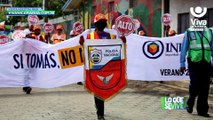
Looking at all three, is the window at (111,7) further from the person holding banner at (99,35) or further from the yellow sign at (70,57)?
the person holding banner at (99,35)

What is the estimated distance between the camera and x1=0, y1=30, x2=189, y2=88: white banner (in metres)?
11.9

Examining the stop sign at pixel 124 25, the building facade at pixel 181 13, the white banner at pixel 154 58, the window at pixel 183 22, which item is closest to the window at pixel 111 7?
the building facade at pixel 181 13

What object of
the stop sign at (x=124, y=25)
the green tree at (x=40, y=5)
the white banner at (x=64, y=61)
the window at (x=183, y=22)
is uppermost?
the green tree at (x=40, y=5)

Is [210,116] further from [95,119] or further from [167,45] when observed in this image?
[167,45]

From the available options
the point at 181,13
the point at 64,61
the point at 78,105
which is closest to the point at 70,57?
the point at 64,61

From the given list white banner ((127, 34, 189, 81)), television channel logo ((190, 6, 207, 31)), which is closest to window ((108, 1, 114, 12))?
white banner ((127, 34, 189, 81))

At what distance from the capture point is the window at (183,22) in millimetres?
17328

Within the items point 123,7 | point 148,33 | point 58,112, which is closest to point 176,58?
point 58,112

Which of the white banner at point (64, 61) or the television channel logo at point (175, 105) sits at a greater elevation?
the white banner at point (64, 61)

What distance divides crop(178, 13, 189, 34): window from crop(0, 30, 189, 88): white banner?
5.33 metres

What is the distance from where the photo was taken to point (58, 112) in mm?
8961

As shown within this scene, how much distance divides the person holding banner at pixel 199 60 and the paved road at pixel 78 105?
1.25ft

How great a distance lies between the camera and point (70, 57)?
1204cm

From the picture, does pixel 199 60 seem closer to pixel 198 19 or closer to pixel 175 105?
pixel 198 19
